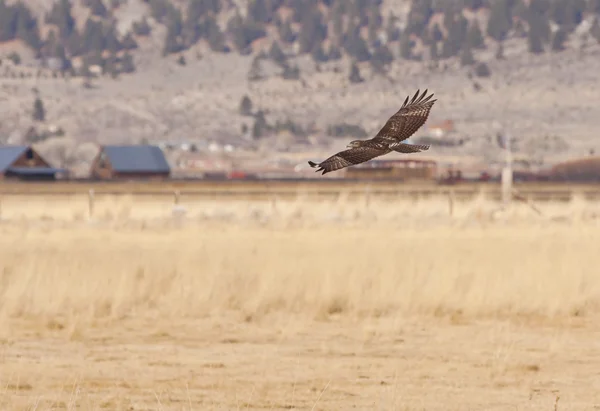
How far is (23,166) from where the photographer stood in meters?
99.4

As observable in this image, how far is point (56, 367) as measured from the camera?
16.1m

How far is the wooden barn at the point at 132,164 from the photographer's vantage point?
329 ft

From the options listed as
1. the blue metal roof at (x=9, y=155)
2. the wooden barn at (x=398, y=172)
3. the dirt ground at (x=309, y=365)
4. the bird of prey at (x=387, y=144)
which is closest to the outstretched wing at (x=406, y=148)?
the bird of prey at (x=387, y=144)

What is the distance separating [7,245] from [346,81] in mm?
158692

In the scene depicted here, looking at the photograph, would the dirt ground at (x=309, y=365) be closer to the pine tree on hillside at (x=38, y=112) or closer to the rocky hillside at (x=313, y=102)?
the rocky hillside at (x=313, y=102)

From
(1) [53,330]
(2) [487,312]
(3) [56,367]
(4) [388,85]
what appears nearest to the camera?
(3) [56,367]

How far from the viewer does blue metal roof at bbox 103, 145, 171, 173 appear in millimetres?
100562

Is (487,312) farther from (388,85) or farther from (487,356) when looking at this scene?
(388,85)

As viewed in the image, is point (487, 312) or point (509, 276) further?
point (509, 276)

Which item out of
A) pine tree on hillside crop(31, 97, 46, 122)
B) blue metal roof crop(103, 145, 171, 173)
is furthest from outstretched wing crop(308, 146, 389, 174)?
pine tree on hillside crop(31, 97, 46, 122)

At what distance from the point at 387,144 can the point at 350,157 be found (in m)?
0.20

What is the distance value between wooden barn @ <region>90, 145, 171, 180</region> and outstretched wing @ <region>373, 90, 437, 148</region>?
92.0 metres

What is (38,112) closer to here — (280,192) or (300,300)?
(280,192)

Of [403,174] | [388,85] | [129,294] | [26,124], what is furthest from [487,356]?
[388,85]
